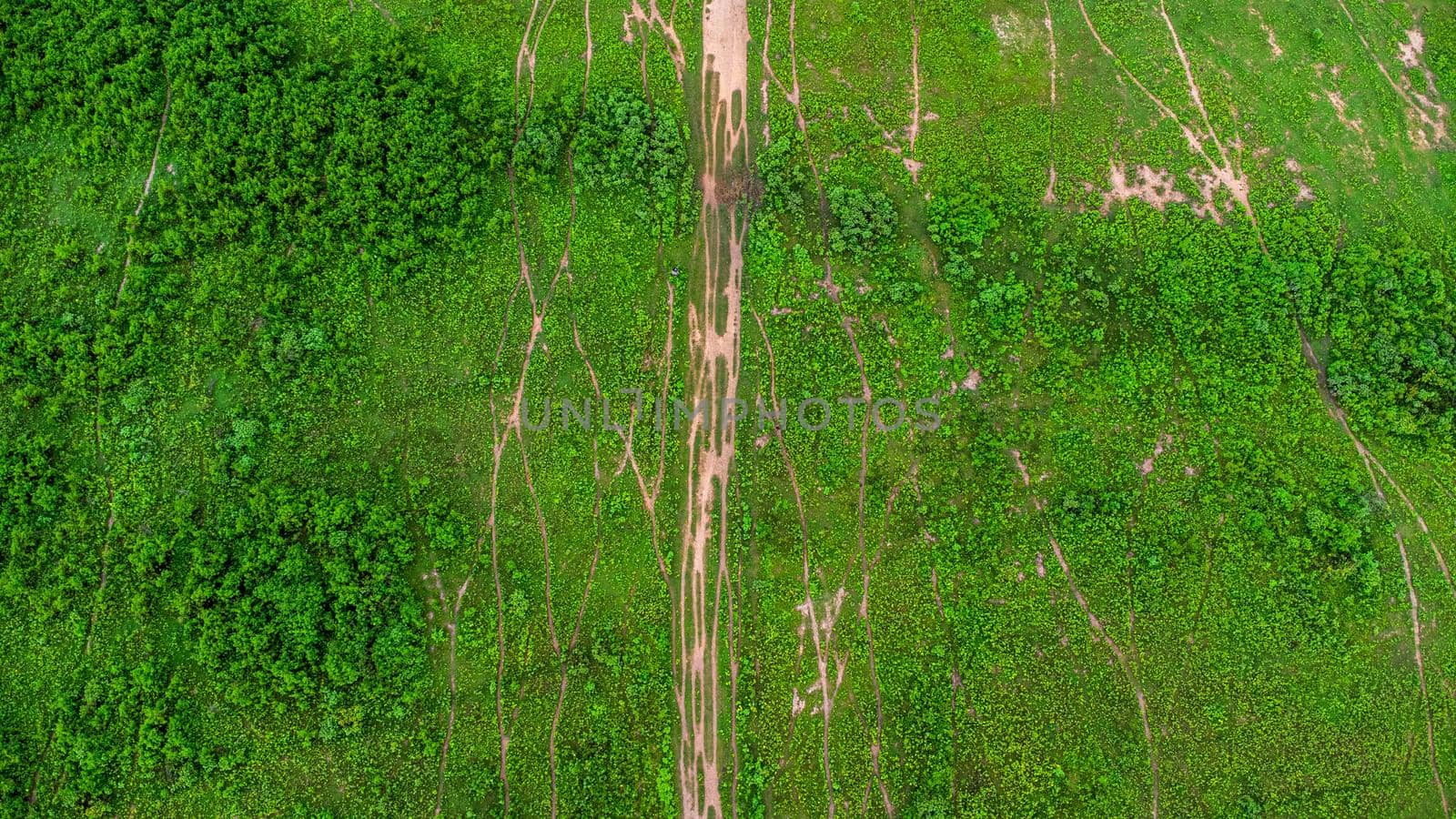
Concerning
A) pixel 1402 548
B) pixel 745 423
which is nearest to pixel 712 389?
pixel 745 423

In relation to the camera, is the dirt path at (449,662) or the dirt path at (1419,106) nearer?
the dirt path at (449,662)

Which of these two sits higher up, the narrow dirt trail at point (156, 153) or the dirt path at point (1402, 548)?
the narrow dirt trail at point (156, 153)

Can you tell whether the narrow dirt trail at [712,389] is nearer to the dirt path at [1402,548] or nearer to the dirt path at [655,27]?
the dirt path at [655,27]

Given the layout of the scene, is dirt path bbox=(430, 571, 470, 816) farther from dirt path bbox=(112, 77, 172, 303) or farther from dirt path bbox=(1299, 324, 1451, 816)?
dirt path bbox=(1299, 324, 1451, 816)

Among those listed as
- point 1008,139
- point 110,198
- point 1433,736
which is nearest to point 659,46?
point 1008,139

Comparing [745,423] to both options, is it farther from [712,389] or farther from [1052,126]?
[1052,126]

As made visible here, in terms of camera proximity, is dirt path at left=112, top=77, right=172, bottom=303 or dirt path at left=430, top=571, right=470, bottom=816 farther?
dirt path at left=112, top=77, right=172, bottom=303

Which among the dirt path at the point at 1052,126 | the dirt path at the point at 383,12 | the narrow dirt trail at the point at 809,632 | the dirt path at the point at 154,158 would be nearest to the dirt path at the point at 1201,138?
the dirt path at the point at 1052,126

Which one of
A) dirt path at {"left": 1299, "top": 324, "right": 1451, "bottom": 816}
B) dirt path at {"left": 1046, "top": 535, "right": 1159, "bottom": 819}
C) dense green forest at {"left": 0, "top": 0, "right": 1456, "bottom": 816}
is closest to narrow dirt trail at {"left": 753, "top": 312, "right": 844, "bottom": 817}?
dense green forest at {"left": 0, "top": 0, "right": 1456, "bottom": 816}
